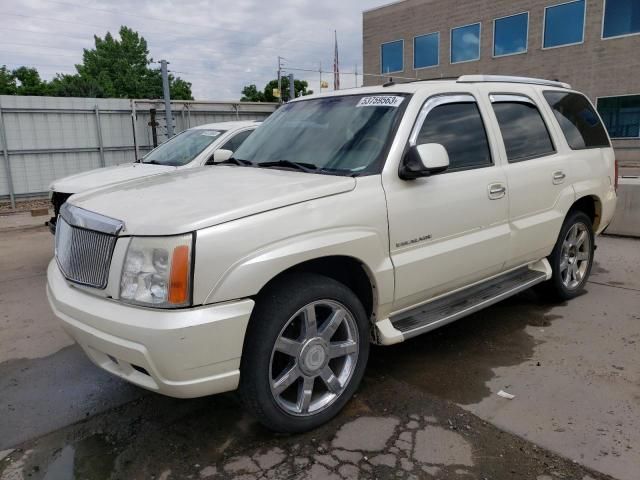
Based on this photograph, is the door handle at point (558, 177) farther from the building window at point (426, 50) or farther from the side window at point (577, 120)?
the building window at point (426, 50)

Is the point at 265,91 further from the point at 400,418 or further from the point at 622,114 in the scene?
the point at 400,418

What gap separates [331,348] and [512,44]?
88.7 ft

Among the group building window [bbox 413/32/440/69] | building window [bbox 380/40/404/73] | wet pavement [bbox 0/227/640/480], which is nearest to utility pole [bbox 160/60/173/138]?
wet pavement [bbox 0/227/640/480]

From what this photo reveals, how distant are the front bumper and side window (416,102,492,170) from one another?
1827 mm

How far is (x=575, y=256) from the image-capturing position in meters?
5.10

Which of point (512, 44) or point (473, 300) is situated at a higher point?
point (512, 44)

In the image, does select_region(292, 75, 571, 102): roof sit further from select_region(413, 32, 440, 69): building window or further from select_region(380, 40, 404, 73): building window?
select_region(380, 40, 404, 73): building window

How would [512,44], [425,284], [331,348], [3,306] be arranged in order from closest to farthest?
[331,348] < [425,284] < [3,306] < [512,44]

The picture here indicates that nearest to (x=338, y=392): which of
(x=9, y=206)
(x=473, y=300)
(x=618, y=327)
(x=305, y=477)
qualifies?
(x=305, y=477)

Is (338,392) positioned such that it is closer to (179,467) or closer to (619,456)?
(179,467)

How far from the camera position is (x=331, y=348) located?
302 centimetres

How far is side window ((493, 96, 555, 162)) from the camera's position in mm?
4125

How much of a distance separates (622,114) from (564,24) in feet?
16.1

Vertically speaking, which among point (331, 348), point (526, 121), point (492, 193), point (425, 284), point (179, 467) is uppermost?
point (526, 121)
